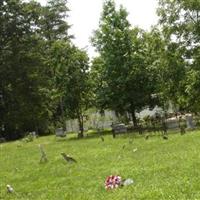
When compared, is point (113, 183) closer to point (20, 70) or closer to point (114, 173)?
point (114, 173)

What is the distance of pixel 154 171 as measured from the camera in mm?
19781

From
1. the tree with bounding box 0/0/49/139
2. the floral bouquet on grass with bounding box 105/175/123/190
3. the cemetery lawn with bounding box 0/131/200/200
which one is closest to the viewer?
the cemetery lawn with bounding box 0/131/200/200

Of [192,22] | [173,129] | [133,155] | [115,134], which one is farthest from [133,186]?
[192,22]

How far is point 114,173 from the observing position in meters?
21.1

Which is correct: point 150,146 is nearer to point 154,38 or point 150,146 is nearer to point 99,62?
point 154,38

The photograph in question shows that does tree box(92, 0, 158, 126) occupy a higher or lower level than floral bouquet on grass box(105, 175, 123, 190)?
higher

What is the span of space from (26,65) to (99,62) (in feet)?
46.9

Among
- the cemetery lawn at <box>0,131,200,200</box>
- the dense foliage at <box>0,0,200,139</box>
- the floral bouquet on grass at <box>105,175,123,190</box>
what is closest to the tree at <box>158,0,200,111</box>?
the dense foliage at <box>0,0,200,139</box>

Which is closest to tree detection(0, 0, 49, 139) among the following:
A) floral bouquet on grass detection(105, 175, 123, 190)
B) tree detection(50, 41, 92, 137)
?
tree detection(50, 41, 92, 137)

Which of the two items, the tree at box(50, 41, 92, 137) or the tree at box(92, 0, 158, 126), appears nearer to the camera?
the tree at box(50, 41, 92, 137)

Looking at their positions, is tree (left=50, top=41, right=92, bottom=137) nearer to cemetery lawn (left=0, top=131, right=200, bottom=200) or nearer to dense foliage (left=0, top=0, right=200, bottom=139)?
dense foliage (left=0, top=0, right=200, bottom=139)

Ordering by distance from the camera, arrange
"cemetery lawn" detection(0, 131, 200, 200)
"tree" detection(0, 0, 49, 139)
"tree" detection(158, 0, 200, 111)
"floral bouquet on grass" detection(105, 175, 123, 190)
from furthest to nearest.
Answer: "tree" detection(0, 0, 49, 139) < "tree" detection(158, 0, 200, 111) < "floral bouquet on grass" detection(105, 175, 123, 190) < "cemetery lawn" detection(0, 131, 200, 200)

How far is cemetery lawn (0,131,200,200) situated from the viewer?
15.2 metres

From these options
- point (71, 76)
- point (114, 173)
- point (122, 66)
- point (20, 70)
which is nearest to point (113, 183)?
point (114, 173)
